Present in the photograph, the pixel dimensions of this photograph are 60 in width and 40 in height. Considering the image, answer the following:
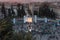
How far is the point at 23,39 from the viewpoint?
19.1ft

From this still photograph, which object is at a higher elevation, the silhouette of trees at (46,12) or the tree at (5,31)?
the silhouette of trees at (46,12)

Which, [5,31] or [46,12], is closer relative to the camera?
[5,31]

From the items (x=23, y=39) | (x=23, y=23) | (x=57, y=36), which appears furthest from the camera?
(x=23, y=23)

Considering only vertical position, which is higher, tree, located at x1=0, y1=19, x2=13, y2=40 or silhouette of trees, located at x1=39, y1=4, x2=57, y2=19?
silhouette of trees, located at x1=39, y1=4, x2=57, y2=19

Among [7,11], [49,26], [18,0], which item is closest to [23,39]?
[18,0]

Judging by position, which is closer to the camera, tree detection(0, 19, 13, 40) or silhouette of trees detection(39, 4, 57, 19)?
tree detection(0, 19, 13, 40)

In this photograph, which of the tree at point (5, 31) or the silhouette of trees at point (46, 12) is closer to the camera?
the tree at point (5, 31)

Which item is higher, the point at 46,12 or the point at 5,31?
the point at 46,12

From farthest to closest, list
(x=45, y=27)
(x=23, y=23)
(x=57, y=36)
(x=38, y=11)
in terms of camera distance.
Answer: (x=38, y=11), (x=23, y=23), (x=45, y=27), (x=57, y=36)

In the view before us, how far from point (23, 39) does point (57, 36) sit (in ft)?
6.32

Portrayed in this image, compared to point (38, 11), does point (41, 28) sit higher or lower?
lower

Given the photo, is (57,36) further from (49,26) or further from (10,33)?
(10,33)

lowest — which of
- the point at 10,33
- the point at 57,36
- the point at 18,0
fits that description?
the point at 57,36

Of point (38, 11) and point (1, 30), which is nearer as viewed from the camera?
point (1, 30)
